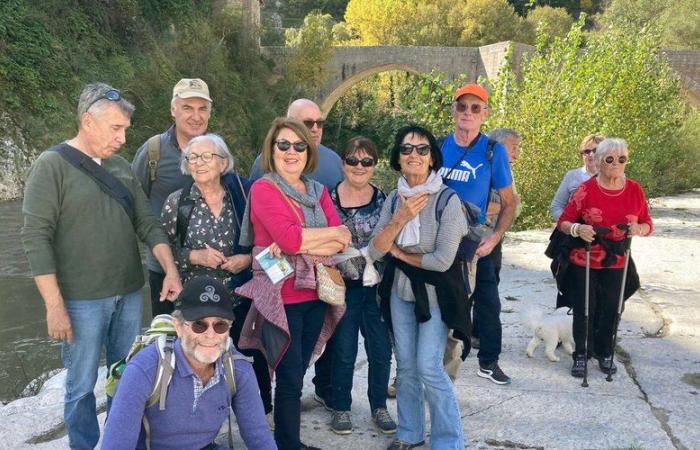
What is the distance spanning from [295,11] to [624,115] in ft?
137

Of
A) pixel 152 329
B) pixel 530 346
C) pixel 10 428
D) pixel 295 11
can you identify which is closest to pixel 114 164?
pixel 152 329

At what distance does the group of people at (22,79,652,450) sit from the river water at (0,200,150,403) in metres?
2.75

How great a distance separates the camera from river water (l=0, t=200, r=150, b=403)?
5719 millimetres

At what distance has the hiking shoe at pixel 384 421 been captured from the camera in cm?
313

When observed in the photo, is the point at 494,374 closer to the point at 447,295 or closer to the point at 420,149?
the point at 447,295

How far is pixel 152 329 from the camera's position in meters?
2.29

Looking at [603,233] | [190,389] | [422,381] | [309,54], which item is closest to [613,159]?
[603,233]

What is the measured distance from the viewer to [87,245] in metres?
2.63

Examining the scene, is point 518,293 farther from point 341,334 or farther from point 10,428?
point 10,428

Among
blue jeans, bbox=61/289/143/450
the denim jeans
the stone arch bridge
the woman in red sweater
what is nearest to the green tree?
the stone arch bridge

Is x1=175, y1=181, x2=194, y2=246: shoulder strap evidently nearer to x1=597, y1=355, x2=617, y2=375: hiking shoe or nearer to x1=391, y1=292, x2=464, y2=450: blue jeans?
x1=391, y1=292, x2=464, y2=450: blue jeans

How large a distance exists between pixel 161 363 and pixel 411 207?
1205mm

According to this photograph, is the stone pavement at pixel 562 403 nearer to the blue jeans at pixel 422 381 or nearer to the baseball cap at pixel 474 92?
the blue jeans at pixel 422 381

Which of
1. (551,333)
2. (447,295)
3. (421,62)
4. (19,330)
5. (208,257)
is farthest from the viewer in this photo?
(421,62)
